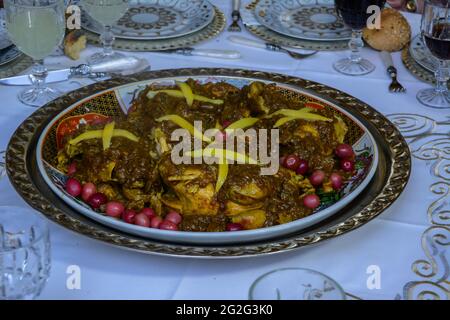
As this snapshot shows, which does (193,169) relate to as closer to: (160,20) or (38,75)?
(38,75)

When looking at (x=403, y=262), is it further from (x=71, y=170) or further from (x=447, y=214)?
(x=71, y=170)

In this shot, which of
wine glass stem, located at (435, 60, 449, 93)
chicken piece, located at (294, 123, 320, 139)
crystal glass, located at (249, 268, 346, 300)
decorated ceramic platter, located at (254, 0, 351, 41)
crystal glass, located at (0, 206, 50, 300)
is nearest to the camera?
crystal glass, located at (249, 268, 346, 300)

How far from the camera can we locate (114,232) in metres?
1.36

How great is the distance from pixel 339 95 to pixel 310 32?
57 centimetres

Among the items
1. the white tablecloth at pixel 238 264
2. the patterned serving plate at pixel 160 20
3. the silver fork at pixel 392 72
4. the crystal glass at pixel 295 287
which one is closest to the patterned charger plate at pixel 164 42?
the patterned serving plate at pixel 160 20

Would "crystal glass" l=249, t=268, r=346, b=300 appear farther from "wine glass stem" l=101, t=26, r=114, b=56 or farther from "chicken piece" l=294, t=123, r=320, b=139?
"wine glass stem" l=101, t=26, r=114, b=56

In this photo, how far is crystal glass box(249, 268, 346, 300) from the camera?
106 cm

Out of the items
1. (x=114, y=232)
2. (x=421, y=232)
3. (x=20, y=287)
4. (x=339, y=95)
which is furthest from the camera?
(x=339, y=95)

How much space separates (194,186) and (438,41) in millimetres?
945

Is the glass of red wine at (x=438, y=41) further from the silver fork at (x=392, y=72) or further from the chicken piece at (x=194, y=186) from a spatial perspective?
the chicken piece at (x=194, y=186)

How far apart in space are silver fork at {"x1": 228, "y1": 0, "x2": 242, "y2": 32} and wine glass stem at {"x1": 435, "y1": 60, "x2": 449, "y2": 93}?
2.39 feet

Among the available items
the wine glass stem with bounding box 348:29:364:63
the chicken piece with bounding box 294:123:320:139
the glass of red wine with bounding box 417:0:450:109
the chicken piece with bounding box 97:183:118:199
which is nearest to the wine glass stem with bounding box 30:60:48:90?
the chicken piece with bounding box 97:183:118:199

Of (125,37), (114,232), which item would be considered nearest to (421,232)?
(114,232)

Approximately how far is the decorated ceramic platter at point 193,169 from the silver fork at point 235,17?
1.85 ft
